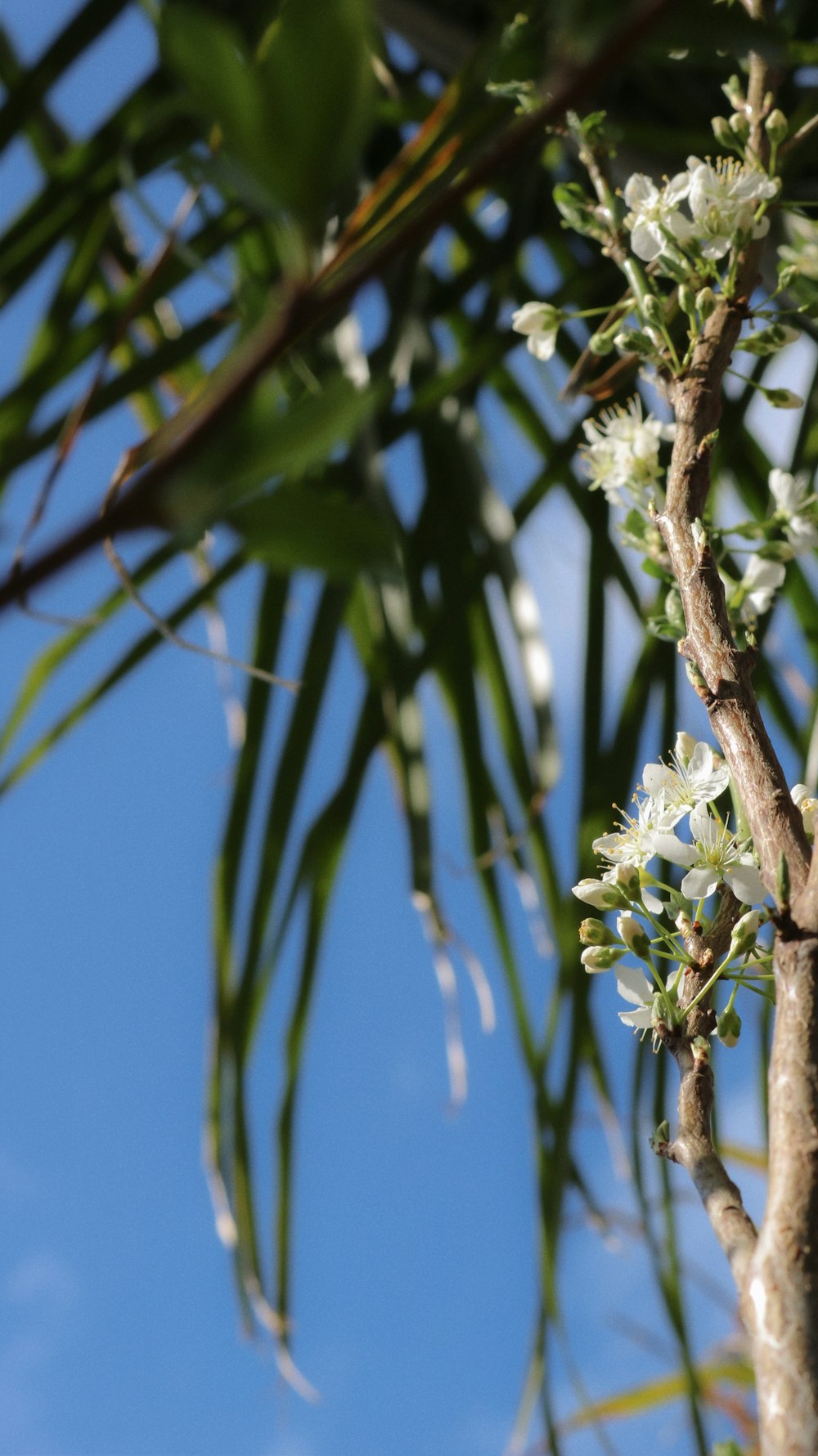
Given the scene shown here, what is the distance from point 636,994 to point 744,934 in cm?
3

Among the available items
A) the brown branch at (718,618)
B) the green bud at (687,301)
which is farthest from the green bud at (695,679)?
the green bud at (687,301)

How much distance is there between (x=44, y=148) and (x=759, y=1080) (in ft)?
2.78

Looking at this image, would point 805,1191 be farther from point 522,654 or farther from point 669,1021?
point 522,654

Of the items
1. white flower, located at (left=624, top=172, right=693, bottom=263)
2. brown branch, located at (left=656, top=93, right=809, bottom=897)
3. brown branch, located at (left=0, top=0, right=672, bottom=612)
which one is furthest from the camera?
white flower, located at (left=624, top=172, right=693, bottom=263)

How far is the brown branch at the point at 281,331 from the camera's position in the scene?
85mm

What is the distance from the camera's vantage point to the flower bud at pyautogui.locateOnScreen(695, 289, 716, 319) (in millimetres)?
294

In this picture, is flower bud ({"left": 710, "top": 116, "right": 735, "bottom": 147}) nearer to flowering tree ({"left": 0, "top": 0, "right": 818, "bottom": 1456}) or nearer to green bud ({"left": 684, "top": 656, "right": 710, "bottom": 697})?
flowering tree ({"left": 0, "top": 0, "right": 818, "bottom": 1456})

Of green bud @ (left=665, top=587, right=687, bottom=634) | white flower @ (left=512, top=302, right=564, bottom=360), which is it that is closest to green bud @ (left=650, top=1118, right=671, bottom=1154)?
green bud @ (left=665, top=587, right=687, bottom=634)

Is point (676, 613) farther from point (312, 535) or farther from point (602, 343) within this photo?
point (312, 535)

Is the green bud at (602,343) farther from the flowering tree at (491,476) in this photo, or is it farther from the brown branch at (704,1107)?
the brown branch at (704,1107)

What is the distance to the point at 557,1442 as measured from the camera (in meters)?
0.63

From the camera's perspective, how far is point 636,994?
25 cm

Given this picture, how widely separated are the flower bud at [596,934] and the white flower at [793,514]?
0.45 feet

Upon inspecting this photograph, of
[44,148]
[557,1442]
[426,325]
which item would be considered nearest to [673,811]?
[557,1442]
